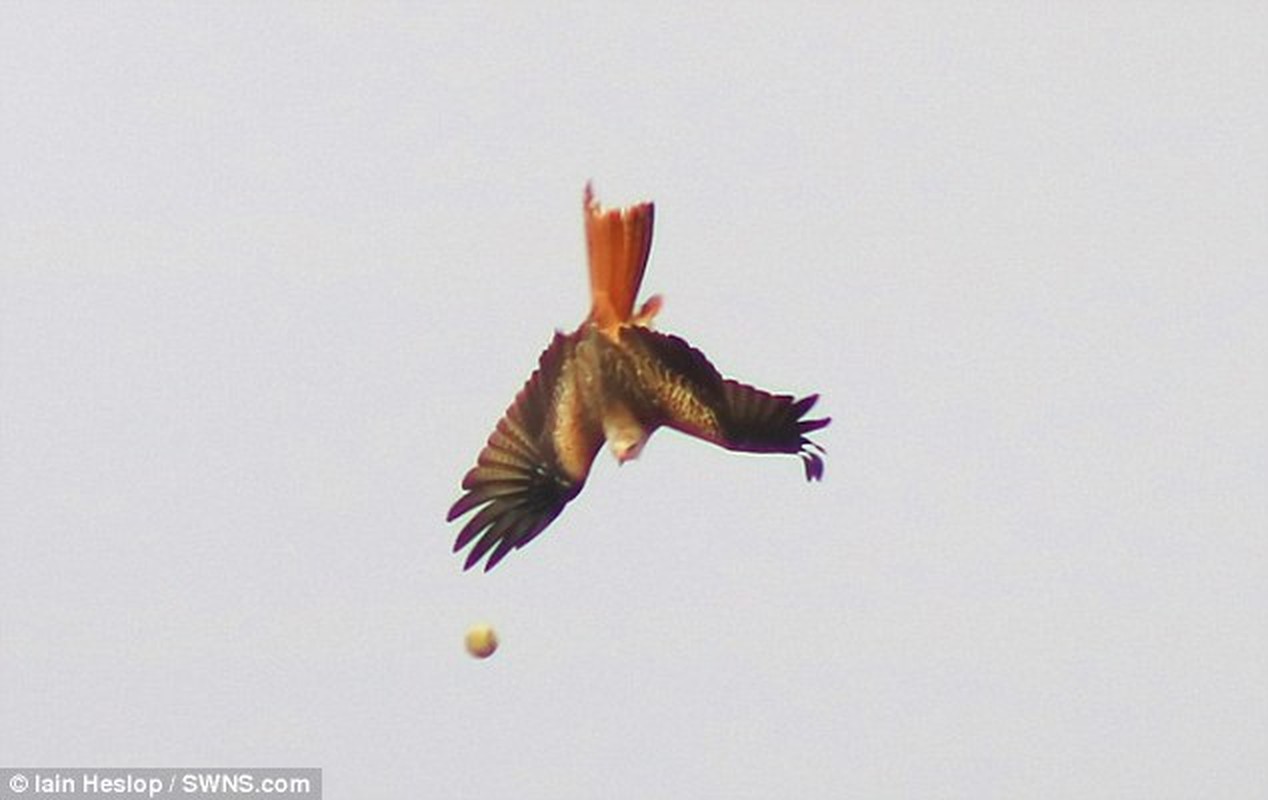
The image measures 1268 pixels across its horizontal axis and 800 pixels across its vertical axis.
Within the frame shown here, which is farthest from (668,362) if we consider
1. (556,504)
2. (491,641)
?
(491,641)

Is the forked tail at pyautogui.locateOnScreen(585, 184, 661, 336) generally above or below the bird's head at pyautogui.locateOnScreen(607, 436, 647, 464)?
above

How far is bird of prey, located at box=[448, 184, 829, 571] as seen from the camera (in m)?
1.62

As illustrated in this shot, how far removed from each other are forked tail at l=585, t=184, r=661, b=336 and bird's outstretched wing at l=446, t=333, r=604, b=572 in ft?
0.15

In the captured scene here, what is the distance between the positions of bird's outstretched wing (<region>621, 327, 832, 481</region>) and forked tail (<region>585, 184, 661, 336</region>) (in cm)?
2

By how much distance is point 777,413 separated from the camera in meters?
1.62

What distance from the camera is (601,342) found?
164cm

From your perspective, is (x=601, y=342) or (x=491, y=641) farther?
(x=491, y=641)

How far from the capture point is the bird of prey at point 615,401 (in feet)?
5.31

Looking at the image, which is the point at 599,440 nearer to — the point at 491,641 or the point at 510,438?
the point at 510,438

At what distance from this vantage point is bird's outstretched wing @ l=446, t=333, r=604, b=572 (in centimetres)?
165

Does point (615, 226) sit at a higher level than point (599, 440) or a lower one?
higher

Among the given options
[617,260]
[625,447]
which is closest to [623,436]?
[625,447]

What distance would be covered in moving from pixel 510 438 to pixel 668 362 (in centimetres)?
16

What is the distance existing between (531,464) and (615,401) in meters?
0.10
